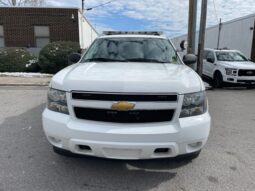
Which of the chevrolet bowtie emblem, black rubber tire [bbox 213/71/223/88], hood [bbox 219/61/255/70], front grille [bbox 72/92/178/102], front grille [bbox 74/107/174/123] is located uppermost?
front grille [bbox 72/92/178/102]

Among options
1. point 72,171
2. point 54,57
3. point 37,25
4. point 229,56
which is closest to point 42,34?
point 37,25

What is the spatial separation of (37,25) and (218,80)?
14.2 metres

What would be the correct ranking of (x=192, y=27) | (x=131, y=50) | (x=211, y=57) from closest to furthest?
1. (x=131, y=50)
2. (x=192, y=27)
3. (x=211, y=57)

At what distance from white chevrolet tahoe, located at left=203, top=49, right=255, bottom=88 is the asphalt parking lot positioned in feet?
18.7

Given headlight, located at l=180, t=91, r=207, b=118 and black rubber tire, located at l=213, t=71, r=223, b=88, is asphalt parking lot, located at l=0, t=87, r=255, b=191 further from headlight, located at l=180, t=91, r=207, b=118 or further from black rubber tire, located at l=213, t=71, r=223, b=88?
black rubber tire, located at l=213, t=71, r=223, b=88

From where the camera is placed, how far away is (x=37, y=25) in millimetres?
19656

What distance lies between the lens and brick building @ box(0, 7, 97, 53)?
19.4 m

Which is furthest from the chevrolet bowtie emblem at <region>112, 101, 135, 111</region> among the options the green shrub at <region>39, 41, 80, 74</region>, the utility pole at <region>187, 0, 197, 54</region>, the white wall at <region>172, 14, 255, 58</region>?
the white wall at <region>172, 14, 255, 58</region>

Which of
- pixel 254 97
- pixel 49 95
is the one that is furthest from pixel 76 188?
pixel 254 97

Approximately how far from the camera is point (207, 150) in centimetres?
414

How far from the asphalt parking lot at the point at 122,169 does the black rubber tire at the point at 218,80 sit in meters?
6.01

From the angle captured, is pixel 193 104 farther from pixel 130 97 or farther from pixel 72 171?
pixel 72 171

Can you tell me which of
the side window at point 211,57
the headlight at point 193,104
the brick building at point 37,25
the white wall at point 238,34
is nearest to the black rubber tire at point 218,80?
the side window at point 211,57

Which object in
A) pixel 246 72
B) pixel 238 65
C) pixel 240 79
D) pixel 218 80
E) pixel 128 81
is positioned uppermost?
pixel 128 81
